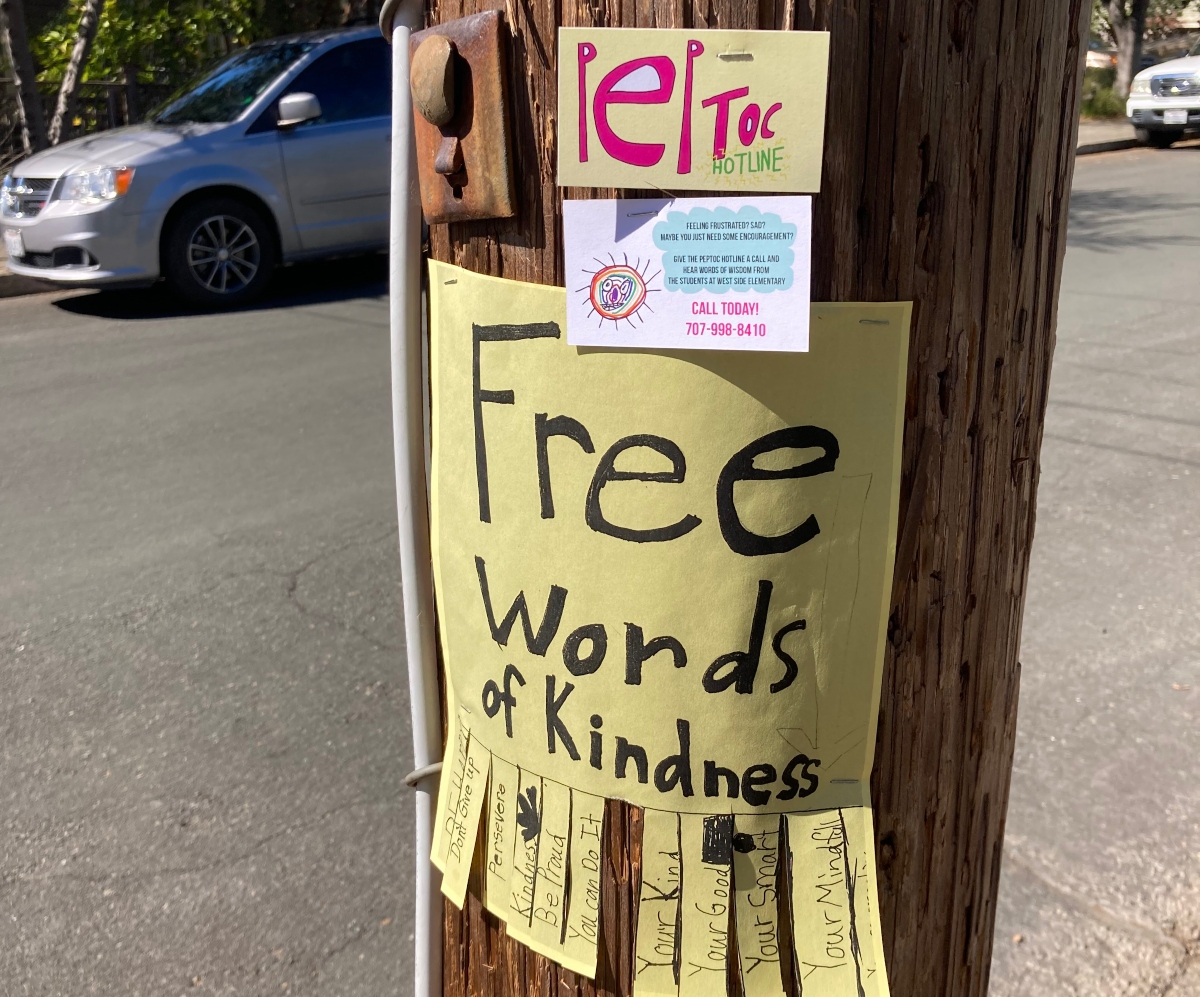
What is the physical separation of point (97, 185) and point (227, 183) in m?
0.84

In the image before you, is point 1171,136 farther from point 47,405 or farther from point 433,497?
point 433,497

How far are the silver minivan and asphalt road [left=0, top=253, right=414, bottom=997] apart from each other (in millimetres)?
2123

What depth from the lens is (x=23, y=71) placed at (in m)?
10.3

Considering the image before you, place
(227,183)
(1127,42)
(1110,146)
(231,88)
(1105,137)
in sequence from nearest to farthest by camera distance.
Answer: (227,183), (231,88), (1110,146), (1105,137), (1127,42)

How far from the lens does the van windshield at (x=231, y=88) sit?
8289 millimetres

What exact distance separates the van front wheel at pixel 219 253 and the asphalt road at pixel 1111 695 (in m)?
5.55

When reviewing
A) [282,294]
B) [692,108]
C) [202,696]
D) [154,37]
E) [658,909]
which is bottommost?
[202,696]

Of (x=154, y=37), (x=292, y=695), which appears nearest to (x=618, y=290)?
(x=292, y=695)

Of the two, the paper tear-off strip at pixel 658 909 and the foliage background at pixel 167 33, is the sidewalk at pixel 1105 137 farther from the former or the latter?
the paper tear-off strip at pixel 658 909

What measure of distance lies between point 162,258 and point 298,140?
1.31 m

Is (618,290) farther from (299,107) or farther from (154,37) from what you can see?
(154,37)

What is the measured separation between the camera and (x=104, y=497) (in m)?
4.68

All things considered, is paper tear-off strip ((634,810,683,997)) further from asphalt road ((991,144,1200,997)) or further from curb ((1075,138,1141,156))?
curb ((1075,138,1141,156))

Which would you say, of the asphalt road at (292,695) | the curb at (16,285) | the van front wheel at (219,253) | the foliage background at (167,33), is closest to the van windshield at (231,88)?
the van front wheel at (219,253)
